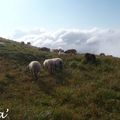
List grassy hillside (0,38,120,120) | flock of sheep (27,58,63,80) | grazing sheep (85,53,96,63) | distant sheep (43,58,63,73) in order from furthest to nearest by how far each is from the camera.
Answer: grazing sheep (85,53,96,63) < distant sheep (43,58,63,73) < flock of sheep (27,58,63,80) < grassy hillside (0,38,120,120)

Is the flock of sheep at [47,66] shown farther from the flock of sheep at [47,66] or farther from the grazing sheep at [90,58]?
the grazing sheep at [90,58]

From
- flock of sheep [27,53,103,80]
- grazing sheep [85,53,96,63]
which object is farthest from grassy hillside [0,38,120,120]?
grazing sheep [85,53,96,63]

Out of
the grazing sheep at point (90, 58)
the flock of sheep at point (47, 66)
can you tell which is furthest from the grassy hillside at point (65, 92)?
the grazing sheep at point (90, 58)

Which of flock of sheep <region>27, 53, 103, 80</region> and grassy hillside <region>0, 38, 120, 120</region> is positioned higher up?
flock of sheep <region>27, 53, 103, 80</region>

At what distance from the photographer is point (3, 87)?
23453 mm

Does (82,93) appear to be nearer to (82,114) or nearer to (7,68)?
(82,114)

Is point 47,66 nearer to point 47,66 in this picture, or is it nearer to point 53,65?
point 47,66

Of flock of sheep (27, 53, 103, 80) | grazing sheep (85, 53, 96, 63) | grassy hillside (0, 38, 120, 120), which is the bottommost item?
grassy hillside (0, 38, 120, 120)

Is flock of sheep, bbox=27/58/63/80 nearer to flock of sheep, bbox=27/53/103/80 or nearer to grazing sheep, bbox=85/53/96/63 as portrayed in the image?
flock of sheep, bbox=27/53/103/80

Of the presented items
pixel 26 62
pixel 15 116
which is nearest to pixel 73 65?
pixel 26 62

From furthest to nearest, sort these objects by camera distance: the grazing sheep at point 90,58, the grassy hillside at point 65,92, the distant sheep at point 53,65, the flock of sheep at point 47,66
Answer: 1. the grazing sheep at point 90,58
2. the distant sheep at point 53,65
3. the flock of sheep at point 47,66
4. the grassy hillside at point 65,92

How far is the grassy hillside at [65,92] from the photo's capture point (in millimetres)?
17578

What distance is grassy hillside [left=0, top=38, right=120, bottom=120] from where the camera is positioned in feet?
57.7

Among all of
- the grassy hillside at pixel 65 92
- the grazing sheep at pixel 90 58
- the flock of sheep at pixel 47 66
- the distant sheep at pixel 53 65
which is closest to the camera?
the grassy hillside at pixel 65 92
